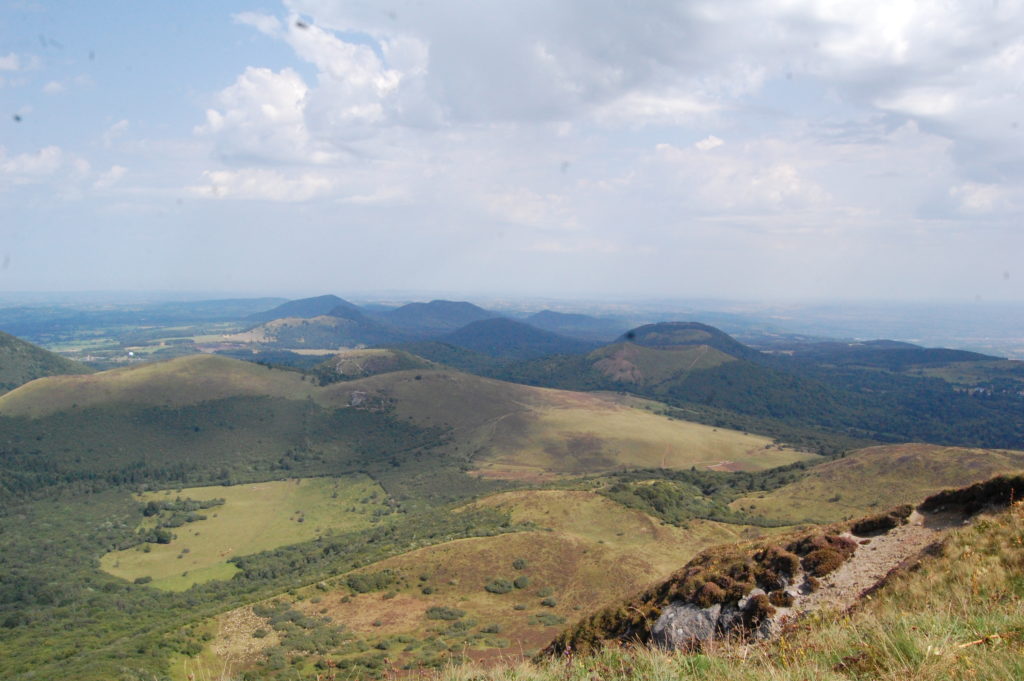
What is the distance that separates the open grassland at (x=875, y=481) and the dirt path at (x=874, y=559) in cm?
6292

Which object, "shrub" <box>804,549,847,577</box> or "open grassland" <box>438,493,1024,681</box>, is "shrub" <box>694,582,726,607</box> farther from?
"open grassland" <box>438,493,1024,681</box>

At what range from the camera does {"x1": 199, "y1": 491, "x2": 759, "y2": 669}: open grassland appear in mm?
38656

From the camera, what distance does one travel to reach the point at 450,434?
151m

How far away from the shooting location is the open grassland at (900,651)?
618 cm

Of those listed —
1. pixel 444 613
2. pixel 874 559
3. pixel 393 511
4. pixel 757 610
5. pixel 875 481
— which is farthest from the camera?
pixel 393 511

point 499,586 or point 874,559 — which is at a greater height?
point 874,559

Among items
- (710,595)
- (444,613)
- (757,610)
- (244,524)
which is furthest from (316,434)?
(757,610)

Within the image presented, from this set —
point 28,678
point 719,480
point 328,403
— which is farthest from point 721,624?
point 328,403

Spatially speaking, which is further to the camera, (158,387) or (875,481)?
(158,387)

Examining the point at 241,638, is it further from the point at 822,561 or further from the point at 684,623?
the point at 822,561

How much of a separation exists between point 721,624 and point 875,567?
5.21 metres

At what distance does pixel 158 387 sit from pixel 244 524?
242 feet

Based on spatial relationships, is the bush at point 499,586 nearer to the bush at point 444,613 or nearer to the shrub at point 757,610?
the bush at point 444,613

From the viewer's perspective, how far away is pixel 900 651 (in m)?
6.71
